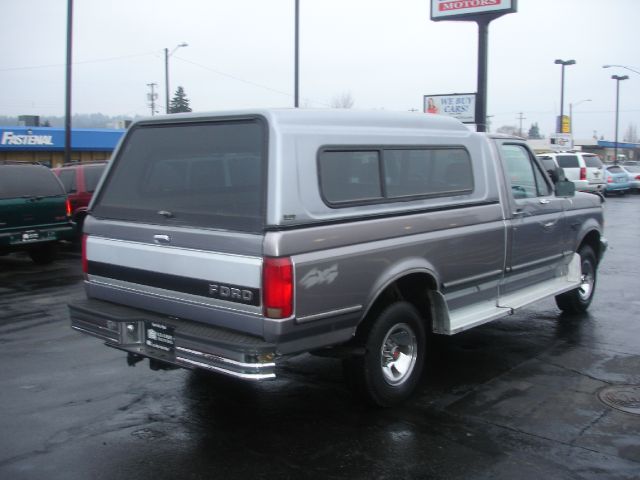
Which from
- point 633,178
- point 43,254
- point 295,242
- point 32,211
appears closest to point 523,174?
point 295,242

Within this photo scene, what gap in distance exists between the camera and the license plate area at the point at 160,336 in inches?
178

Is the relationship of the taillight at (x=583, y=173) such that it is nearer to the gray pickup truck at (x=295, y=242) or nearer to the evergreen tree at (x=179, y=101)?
the gray pickup truck at (x=295, y=242)

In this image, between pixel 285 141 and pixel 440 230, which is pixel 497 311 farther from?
pixel 285 141

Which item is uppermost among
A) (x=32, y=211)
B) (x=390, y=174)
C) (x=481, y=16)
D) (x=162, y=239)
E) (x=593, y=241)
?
Answer: (x=481, y=16)

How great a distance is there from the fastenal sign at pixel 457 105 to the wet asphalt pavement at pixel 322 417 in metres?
14.0

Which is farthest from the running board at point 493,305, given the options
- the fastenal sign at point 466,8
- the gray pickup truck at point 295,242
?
the fastenal sign at point 466,8

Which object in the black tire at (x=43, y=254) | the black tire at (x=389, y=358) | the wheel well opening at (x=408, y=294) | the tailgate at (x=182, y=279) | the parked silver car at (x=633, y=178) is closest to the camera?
the tailgate at (x=182, y=279)

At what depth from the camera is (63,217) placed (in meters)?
12.1

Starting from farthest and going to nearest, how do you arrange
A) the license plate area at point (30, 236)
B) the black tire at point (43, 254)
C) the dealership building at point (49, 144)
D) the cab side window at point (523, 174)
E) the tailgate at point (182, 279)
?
the dealership building at point (49, 144), the black tire at point (43, 254), the license plate area at point (30, 236), the cab side window at point (523, 174), the tailgate at point (182, 279)

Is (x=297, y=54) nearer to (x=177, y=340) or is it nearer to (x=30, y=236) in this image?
(x=30, y=236)

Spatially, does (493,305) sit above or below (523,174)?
below

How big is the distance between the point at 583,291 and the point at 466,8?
1229cm

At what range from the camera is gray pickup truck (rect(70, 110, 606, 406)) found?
423 cm

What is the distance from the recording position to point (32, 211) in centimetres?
1157
